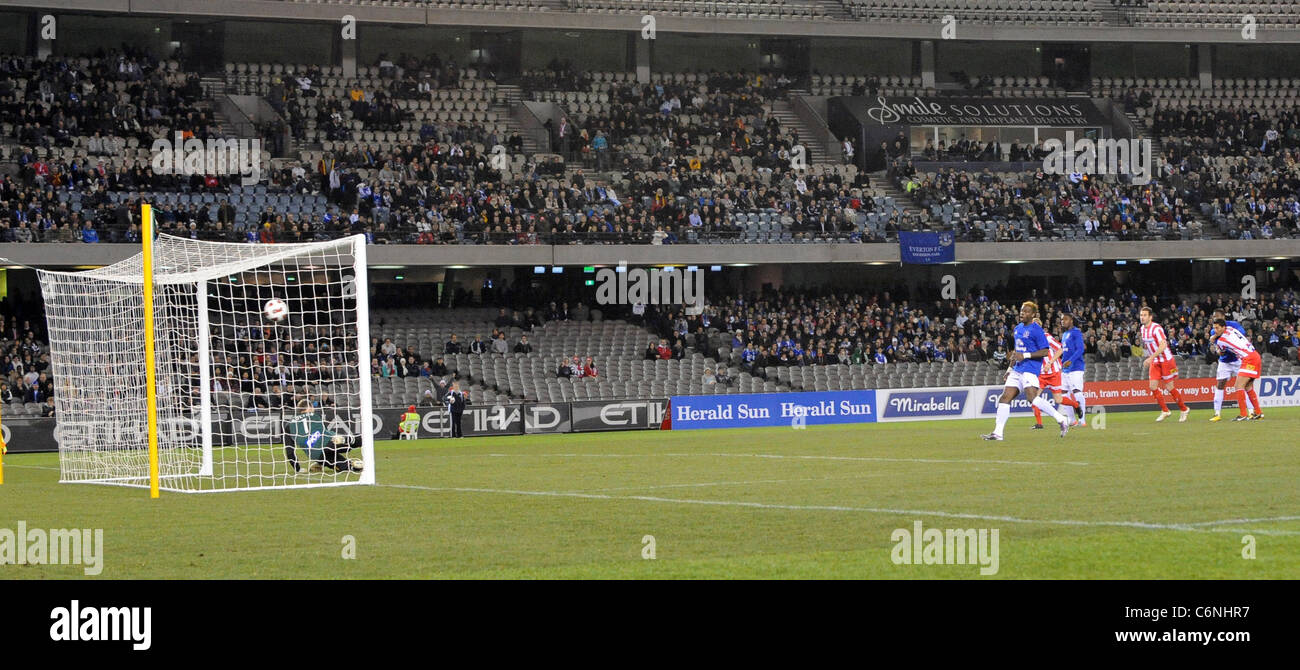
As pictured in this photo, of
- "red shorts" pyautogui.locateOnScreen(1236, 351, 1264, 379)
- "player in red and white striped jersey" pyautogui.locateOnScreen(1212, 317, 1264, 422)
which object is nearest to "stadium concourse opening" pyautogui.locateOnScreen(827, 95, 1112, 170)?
"player in red and white striped jersey" pyautogui.locateOnScreen(1212, 317, 1264, 422)

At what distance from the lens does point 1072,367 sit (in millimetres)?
27297

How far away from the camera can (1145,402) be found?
141ft

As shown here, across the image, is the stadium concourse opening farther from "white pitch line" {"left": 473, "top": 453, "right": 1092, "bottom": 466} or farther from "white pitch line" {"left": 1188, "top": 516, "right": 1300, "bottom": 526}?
"white pitch line" {"left": 1188, "top": 516, "right": 1300, "bottom": 526}

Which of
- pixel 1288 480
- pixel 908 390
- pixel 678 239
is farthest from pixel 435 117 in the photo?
pixel 1288 480

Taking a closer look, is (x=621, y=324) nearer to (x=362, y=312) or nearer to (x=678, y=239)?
(x=678, y=239)

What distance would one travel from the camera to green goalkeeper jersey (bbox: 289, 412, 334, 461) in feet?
65.1

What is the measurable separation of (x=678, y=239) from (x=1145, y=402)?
15054mm

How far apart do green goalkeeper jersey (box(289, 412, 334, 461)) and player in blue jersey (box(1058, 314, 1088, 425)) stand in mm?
13140

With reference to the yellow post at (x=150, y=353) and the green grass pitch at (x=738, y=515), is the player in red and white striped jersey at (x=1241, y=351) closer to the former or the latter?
the green grass pitch at (x=738, y=515)

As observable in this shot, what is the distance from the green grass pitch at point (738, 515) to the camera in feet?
31.8

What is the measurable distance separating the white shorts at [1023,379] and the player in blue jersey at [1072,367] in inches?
109

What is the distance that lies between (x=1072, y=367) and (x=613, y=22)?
105ft

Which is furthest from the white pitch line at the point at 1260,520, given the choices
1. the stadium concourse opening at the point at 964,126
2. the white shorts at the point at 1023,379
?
the stadium concourse opening at the point at 964,126

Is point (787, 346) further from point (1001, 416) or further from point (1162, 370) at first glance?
point (1001, 416)
